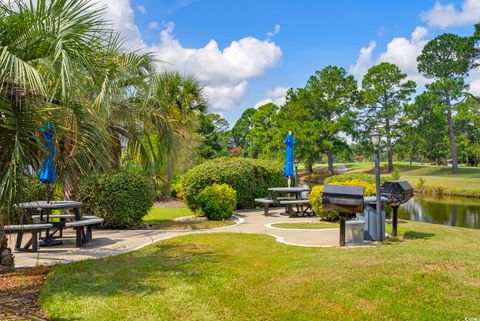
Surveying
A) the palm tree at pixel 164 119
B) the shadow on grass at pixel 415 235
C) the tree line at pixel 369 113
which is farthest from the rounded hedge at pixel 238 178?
the tree line at pixel 369 113

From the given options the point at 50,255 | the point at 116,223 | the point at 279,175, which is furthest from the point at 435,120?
the point at 50,255

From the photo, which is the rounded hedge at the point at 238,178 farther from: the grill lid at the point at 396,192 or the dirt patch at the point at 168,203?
the grill lid at the point at 396,192

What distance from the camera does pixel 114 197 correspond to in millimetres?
8891

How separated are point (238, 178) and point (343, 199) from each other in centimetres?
681

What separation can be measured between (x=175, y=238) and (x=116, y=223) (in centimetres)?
219

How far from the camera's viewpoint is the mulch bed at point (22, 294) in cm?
363

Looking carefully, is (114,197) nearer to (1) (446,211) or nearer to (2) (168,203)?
(2) (168,203)

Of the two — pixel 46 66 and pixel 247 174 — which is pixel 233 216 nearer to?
pixel 247 174

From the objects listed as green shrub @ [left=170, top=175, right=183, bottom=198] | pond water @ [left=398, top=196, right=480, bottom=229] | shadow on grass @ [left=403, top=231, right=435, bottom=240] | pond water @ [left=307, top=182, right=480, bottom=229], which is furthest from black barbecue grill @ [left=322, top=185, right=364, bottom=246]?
green shrub @ [left=170, top=175, right=183, bottom=198]

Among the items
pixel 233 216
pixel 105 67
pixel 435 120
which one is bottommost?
pixel 233 216

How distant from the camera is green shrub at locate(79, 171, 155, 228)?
8867 millimetres

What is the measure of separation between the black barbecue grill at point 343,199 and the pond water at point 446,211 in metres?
9.73

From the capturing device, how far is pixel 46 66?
4.10m

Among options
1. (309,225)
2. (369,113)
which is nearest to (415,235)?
(309,225)
